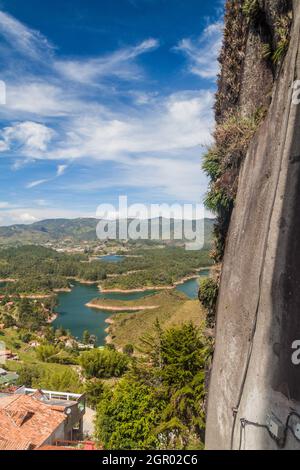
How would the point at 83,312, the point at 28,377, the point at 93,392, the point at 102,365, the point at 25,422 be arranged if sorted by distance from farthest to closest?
the point at 83,312 → the point at 102,365 → the point at 28,377 → the point at 93,392 → the point at 25,422

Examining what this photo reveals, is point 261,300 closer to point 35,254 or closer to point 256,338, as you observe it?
point 256,338

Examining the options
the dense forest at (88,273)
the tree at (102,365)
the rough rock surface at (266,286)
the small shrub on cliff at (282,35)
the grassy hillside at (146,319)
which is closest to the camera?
the rough rock surface at (266,286)

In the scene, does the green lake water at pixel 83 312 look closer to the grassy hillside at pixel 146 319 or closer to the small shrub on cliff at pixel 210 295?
the grassy hillside at pixel 146 319

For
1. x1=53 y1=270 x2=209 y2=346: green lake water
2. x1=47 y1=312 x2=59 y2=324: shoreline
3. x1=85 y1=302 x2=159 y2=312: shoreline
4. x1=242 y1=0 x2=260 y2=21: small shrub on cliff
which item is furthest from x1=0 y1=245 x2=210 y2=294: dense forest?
x1=242 y1=0 x2=260 y2=21: small shrub on cliff

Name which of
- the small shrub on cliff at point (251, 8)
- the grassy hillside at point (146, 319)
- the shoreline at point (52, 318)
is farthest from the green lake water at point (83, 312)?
the small shrub on cliff at point (251, 8)

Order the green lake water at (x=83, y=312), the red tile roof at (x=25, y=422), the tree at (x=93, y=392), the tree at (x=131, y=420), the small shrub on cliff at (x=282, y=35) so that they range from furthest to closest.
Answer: the green lake water at (x=83, y=312), the tree at (x=93, y=392), the red tile roof at (x=25, y=422), the tree at (x=131, y=420), the small shrub on cliff at (x=282, y=35)

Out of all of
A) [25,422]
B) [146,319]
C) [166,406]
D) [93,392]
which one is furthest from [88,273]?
[166,406]

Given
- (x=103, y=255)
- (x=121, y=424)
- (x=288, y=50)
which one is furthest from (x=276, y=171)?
(x=103, y=255)

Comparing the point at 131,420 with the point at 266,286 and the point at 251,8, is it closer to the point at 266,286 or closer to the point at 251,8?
the point at 266,286
